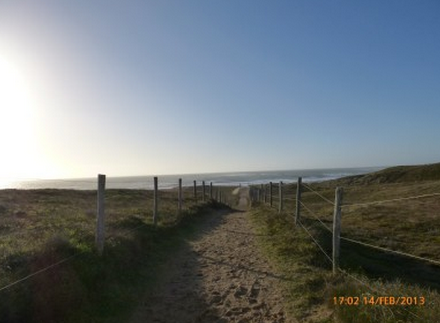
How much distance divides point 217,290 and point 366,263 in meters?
5.72

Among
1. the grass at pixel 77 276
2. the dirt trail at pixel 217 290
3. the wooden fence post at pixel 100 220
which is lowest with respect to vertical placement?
the dirt trail at pixel 217 290

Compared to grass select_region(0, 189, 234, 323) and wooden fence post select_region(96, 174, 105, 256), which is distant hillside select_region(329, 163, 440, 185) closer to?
grass select_region(0, 189, 234, 323)

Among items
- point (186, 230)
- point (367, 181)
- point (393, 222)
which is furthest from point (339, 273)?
point (367, 181)

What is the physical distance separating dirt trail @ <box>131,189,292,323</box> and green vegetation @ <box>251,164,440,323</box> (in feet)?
1.60

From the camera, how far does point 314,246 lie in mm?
10570

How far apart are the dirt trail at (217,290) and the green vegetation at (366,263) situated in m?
0.49

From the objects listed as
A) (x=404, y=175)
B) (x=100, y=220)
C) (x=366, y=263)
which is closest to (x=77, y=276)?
(x=100, y=220)

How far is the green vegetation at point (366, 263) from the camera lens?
221 inches

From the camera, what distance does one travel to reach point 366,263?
11.5 m

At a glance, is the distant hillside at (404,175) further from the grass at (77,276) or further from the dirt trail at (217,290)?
the grass at (77,276)

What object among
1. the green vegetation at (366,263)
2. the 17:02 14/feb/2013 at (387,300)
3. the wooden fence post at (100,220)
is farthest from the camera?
the wooden fence post at (100,220)

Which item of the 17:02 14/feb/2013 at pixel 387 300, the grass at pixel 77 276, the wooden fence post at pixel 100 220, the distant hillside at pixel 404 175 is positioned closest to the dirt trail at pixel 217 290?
the grass at pixel 77 276

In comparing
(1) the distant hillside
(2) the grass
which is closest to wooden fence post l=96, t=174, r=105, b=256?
(2) the grass

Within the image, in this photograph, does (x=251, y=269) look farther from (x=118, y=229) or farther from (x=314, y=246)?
(x=118, y=229)
